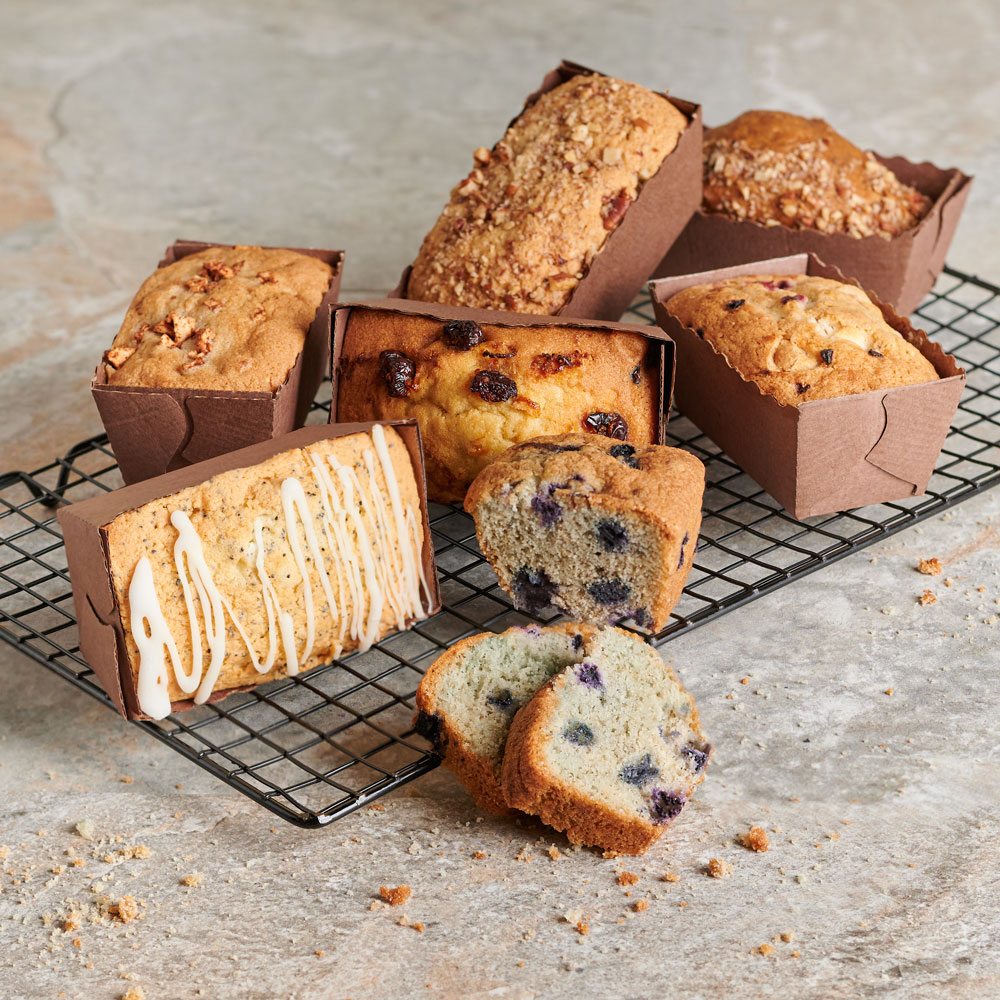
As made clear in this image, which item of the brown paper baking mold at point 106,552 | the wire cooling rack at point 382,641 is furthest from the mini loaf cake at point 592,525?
the brown paper baking mold at point 106,552

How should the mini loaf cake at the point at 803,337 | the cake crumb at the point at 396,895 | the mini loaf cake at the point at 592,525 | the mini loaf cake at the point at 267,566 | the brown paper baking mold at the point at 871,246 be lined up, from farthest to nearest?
the brown paper baking mold at the point at 871,246, the mini loaf cake at the point at 803,337, the mini loaf cake at the point at 592,525, the mini loaf cake at the point at 267,566, the cake crumb at the point at 396,895

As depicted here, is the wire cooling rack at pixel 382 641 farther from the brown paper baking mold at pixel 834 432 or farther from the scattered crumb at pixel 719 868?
the scattered crumb at pixel 719 868

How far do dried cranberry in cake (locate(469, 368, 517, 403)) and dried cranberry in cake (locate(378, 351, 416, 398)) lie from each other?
0.57 feet

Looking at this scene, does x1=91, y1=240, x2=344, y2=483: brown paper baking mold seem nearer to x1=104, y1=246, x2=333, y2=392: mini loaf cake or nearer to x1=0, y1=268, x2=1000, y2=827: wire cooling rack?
x1=104, y1=246, x2=333, y2=392: mini loaf cake

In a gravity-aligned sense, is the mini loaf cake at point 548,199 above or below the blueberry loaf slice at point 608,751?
above

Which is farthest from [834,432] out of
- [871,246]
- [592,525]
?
[871,246]

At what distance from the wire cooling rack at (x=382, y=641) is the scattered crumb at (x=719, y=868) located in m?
0.57

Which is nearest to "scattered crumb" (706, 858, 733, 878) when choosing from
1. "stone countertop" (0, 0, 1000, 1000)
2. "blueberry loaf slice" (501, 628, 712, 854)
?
"stone countertop" (0, 0, 1000, 1000)

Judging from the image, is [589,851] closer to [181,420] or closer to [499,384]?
[499,384]

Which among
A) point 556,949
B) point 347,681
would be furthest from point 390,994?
point 347,681

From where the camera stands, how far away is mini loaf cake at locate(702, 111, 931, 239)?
13.6ft

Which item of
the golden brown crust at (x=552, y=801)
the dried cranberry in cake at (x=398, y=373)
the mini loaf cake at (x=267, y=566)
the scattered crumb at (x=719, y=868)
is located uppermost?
the dried cranberry in cake at (x=398, y=373)

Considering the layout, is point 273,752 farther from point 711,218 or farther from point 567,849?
point 711,218

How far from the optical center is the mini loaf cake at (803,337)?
3.36m
